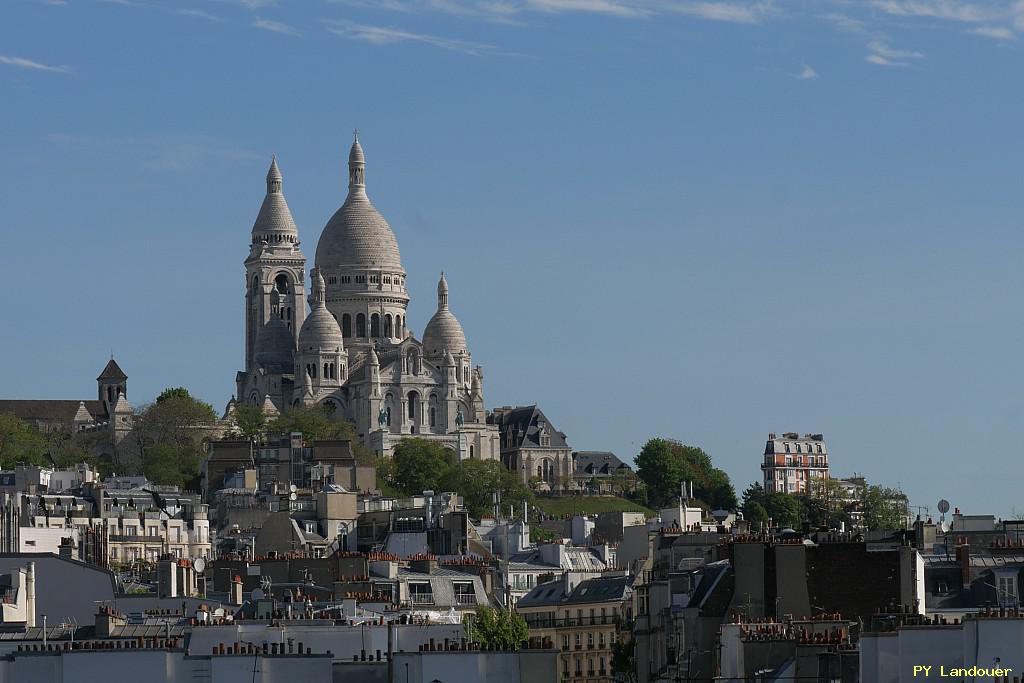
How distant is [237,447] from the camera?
17988 cm

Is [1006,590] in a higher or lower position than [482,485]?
lower

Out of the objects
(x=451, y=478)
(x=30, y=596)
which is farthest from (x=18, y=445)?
(x=30, y=596)

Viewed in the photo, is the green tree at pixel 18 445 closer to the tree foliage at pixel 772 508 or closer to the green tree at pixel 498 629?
the tree foliage at pixel 772 508

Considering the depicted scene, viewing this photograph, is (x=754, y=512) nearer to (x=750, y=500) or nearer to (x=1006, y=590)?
(x=750, y=500)

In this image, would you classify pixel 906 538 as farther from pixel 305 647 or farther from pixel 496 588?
pixel 496 588

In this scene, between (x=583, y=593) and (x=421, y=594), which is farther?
(x=583, y=593)

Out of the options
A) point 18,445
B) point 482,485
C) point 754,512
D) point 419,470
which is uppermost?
point 18,445

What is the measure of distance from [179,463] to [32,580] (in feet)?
415

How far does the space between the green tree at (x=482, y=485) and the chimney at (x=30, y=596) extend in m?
99.6

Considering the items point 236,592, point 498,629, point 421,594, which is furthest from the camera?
point 421,594

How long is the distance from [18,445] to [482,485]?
28.9 metres

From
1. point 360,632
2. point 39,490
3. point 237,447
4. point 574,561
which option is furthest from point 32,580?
point 237,447

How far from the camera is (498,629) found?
2267 inches

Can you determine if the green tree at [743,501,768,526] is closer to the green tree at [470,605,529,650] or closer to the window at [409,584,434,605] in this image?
the window at [409,584,434,605]
